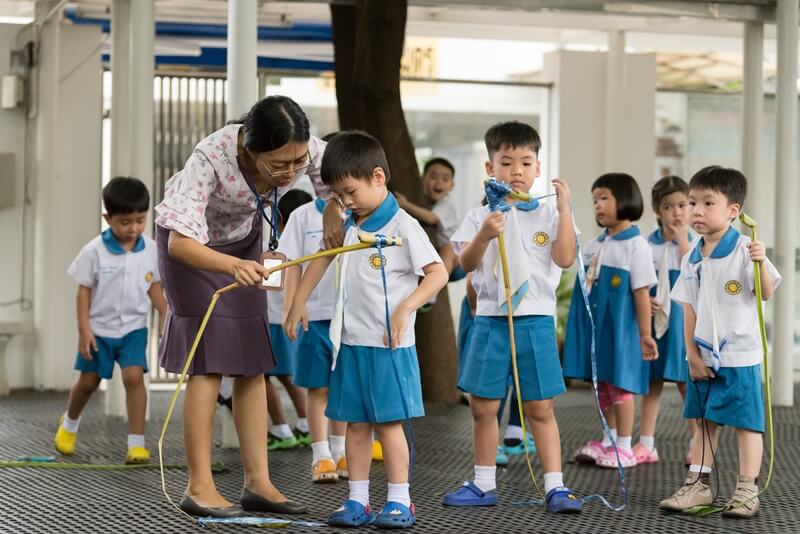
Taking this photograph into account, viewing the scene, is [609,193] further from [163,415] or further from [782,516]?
[163,415]

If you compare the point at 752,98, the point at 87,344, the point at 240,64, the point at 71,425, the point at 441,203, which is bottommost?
the point at 71,425

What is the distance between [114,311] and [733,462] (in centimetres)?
272

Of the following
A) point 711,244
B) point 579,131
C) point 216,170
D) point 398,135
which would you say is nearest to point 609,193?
point 711,244

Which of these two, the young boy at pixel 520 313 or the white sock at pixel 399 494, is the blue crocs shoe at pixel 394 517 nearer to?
the white sock at pixel 399 494

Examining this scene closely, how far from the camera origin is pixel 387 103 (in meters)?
7.75

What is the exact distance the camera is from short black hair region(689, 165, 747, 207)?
165 inches

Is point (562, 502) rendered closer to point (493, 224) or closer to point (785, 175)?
point (493, 224)

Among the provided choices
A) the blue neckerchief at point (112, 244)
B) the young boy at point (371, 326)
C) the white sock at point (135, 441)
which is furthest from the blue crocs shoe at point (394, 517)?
the blue neckerchief at point (112, 244)

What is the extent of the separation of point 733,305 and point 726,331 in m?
0.09

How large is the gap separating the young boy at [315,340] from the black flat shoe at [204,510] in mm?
1110

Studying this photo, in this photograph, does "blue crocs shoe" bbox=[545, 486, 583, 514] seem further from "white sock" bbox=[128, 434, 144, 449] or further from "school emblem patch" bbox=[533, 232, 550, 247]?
"white sock" bbox=[128, 434, 144, 449]

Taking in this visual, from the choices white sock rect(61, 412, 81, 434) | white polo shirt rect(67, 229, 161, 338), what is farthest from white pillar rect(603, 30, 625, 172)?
white sock rect(61, 412, 81, 434)

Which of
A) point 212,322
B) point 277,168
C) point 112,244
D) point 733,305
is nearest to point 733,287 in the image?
point 733,305

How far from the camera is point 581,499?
14.2 ft
